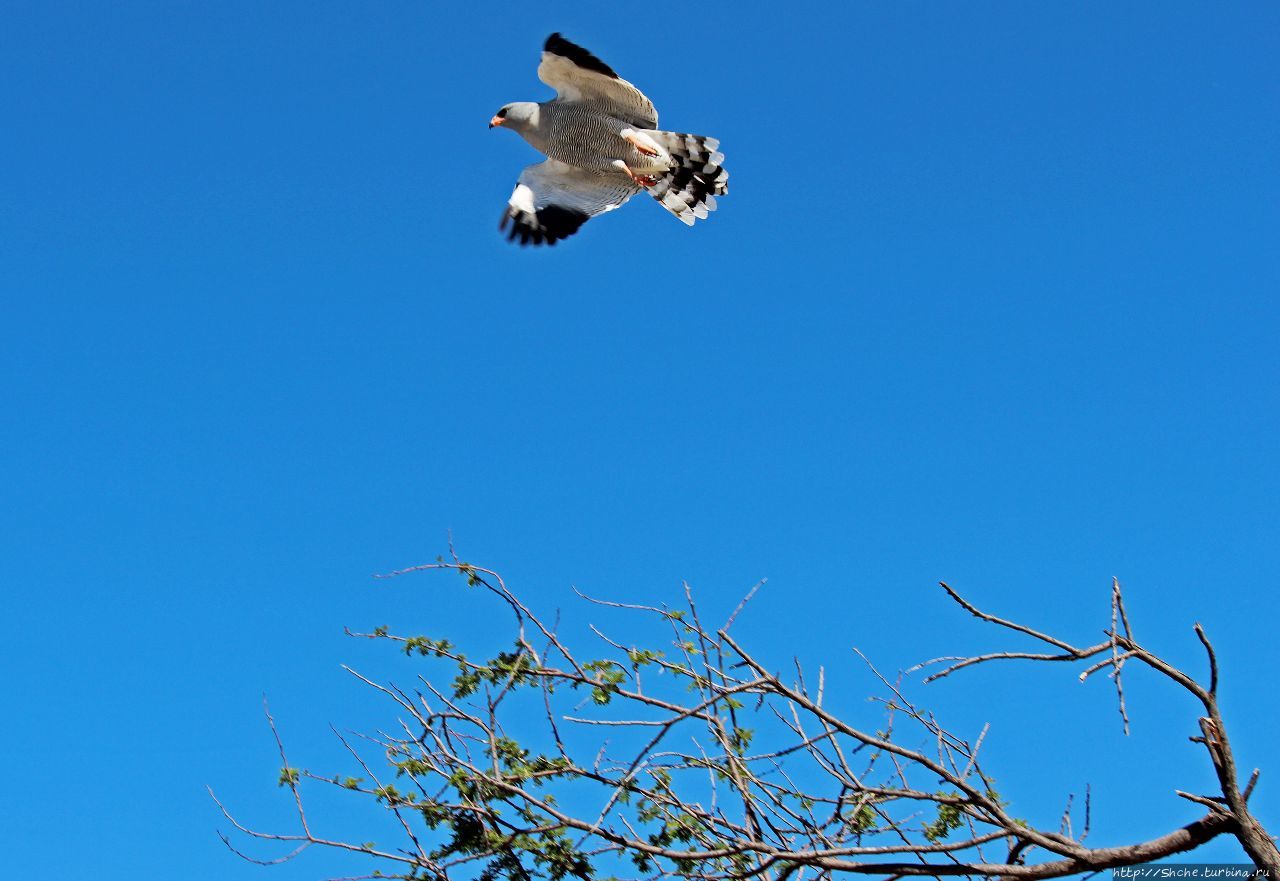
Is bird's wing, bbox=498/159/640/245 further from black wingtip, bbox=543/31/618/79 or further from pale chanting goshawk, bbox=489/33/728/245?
black wingtip, bbox=543/31/618/79

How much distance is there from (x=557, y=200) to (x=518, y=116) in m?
0.79

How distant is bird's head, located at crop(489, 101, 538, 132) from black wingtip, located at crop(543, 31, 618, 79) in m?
0.70

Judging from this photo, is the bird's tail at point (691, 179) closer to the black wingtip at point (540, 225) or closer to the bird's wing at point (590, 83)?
the bird's wing at point (590, 83)

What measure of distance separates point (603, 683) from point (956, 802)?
1058 mm

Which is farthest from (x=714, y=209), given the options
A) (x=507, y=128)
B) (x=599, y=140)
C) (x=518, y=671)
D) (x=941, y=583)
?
(x=941, y=583)

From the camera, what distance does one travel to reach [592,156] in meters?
8.56

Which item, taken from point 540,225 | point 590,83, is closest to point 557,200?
point 540,225

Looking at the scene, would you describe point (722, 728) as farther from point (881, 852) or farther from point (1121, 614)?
point (1121, 614)

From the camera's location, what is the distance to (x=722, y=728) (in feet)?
11.6

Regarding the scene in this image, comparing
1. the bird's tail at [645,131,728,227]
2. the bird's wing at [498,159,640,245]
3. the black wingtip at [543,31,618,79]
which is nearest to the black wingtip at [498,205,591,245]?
the bird's wing at [498,159,640,245]

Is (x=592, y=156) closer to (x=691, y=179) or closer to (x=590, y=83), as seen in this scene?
(x=590, y=83)

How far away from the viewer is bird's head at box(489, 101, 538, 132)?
8867 millimetres

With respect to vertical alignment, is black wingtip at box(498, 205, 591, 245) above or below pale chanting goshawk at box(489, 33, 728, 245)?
below

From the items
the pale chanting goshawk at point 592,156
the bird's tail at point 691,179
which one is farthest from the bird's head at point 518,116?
the bird's tail at point 691,179
